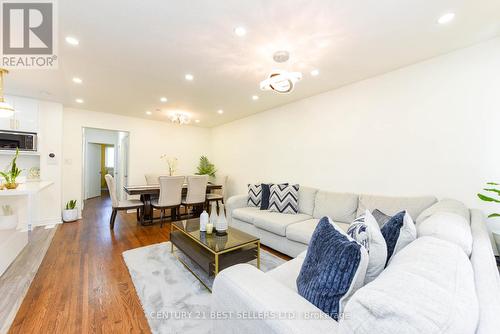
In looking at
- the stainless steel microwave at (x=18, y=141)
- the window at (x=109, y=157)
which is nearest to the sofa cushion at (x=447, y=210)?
the stainless steel microwave at (x=18, y=141)

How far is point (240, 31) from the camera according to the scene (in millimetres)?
1939

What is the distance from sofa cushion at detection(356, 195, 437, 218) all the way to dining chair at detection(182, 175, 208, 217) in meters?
3.11

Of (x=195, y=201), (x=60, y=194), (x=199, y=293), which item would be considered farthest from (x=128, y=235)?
(x=199, y=293)

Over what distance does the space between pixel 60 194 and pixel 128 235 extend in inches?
76.9

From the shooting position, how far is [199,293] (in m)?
1.97

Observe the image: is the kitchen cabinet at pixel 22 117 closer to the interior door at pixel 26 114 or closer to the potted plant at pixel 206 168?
the interior door at pixel 26 114

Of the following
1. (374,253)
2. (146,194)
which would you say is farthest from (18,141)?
(374,253)

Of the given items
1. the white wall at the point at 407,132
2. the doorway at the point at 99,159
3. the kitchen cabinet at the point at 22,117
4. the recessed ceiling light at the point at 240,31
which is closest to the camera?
the recessed ceiling light at the point at 240,31

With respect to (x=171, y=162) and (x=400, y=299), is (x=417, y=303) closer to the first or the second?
(x=400, y=299)

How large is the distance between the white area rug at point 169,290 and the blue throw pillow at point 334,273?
106 centimetres

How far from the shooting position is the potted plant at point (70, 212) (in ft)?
13.7

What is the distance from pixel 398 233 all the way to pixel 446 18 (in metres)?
1.96

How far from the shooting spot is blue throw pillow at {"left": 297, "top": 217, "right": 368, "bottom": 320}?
2.90 feet

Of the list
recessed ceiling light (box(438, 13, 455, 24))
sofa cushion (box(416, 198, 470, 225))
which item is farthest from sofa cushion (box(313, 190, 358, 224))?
recessed ceiling light (box(438, 13, 455, 24))
